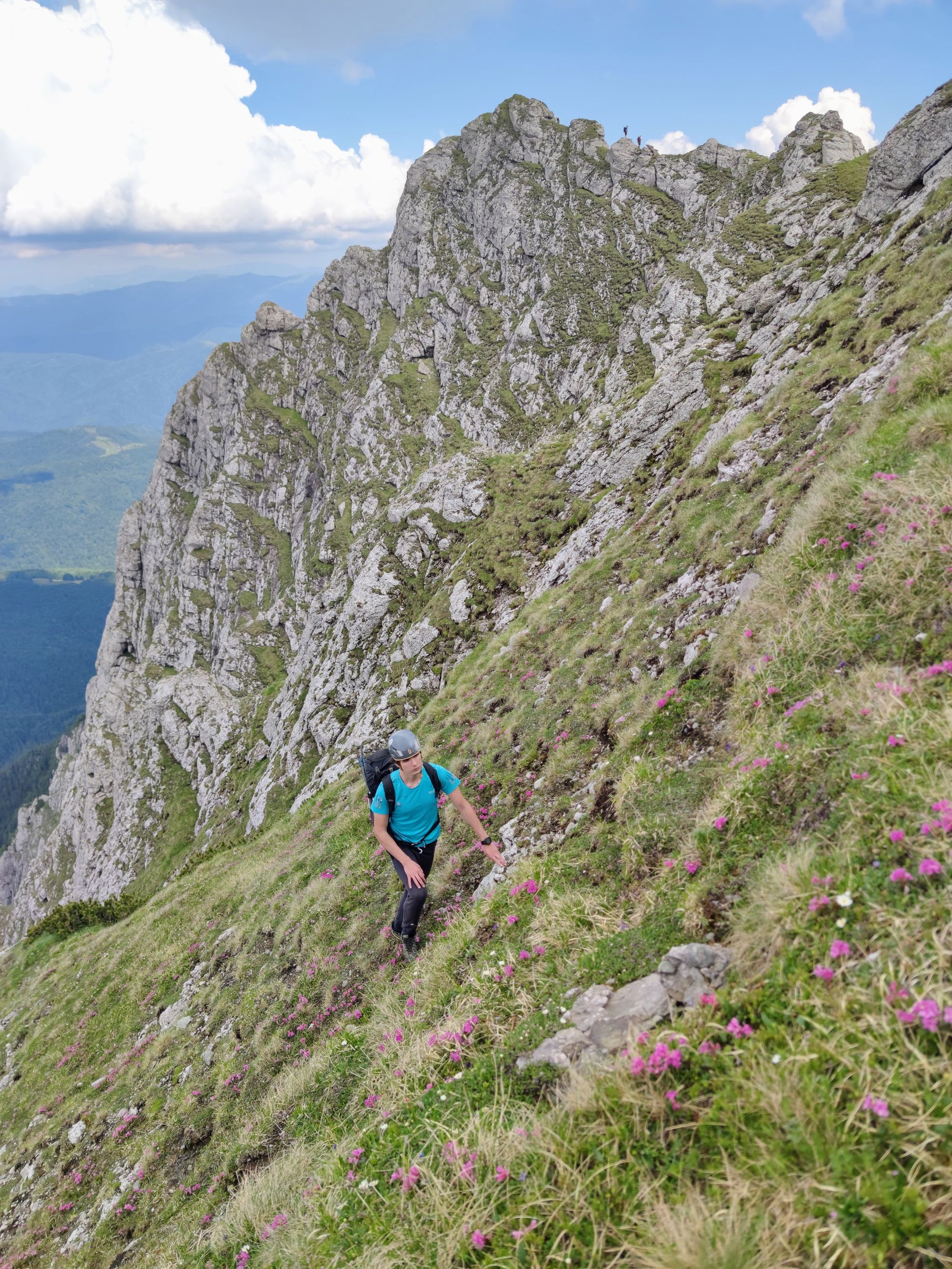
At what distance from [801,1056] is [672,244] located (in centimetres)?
17546

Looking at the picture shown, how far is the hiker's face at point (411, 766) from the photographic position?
9.14 meters

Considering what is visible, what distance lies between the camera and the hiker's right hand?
31.1ft

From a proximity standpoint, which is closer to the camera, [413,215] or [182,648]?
[182,648]

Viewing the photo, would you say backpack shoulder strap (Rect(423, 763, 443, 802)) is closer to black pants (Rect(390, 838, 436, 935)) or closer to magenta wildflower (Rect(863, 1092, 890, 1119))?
black pants (Rect(390, 838, 436, 935))

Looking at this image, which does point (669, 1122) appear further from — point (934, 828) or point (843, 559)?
point (843, 559)

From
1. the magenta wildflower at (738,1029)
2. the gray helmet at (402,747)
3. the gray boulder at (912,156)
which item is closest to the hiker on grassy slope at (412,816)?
the gray helmet at (402,747)

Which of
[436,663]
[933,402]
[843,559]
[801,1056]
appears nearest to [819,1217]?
[801,1056]

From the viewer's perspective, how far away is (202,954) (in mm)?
18812

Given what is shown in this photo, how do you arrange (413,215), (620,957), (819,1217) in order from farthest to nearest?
(413,215) → (620,957) → (819,1217)

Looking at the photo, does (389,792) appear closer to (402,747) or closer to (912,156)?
(402,747)

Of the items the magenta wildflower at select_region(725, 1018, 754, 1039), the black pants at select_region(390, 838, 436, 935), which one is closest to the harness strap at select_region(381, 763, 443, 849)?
the black pants at select_region(390, 838, 436, 935)

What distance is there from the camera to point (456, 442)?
157 meters

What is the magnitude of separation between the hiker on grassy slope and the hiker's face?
0.03 ft

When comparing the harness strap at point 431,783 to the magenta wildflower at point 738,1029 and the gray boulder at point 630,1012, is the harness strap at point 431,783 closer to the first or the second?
the gray boulder at point 630,1012
